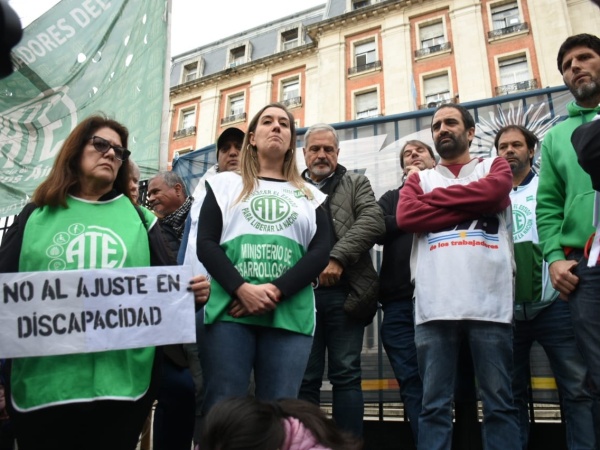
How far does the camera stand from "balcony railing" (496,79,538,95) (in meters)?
17.9

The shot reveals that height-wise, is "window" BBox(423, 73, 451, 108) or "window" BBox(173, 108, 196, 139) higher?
"window" BBox(173, 108, 196, 139)

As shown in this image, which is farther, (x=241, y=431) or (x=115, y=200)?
(x=115, y=200)

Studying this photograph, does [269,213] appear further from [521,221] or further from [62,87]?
[62,87]

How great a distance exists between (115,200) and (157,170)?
7.95 ft

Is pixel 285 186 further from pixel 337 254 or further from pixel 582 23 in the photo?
pixel 582 23

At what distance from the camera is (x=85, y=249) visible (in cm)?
197

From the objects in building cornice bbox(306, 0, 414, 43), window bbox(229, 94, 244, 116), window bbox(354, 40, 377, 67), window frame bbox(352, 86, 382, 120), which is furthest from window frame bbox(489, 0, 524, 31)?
window bbox(229, 94, 244, 116)

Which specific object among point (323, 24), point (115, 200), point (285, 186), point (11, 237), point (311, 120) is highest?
point (323, 24)

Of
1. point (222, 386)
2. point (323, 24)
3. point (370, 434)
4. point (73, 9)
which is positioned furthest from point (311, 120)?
point (222, 386)

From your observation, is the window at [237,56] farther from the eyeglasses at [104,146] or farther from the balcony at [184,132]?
the eyeglasses at [104,146]

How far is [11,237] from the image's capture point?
1.98 metres

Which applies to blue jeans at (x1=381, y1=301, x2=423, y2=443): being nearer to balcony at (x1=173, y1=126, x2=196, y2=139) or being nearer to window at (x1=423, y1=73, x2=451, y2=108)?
window at (x1=423, y1=73, x2=451, y2=108)

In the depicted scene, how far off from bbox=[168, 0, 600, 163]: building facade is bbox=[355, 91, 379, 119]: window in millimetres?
43

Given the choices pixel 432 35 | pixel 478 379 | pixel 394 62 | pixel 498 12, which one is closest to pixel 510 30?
pixel 498 12
